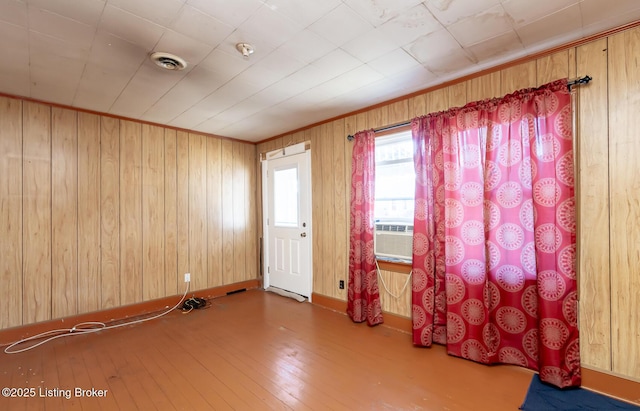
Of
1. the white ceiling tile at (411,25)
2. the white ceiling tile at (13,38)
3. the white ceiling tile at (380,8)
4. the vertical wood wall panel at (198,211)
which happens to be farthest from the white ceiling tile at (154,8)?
the vertical wood wall panel at (198,211)

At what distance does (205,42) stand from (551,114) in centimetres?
253

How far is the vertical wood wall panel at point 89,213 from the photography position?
3203 millimetres

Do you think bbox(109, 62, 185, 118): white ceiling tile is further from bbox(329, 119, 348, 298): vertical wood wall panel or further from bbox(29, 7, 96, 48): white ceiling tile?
bbox(329, 119, 348, 298): vertical wood wall panel

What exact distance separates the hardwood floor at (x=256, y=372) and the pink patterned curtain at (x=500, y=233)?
260 mm

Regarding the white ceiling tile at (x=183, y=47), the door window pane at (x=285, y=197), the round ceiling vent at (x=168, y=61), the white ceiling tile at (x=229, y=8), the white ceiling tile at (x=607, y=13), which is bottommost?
the door window pane at (x=285, y=197)

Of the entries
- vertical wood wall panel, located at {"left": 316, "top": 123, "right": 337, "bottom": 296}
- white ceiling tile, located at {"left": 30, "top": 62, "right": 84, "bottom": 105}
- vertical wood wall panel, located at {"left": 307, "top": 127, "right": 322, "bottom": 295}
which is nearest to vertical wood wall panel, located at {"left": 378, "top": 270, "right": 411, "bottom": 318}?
vertical wood wall panel, located at {"left": 316, "top": 123, "right": 337, "bottom": 296}

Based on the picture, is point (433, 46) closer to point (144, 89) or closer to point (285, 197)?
point (144, 89)

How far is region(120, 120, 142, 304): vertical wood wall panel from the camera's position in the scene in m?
3.50

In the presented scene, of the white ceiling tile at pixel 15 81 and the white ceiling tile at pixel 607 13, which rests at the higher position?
the white ceiling tile at pixel 607 13

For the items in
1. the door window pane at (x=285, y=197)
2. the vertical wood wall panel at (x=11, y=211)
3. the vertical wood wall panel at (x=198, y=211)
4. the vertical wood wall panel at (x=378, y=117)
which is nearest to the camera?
the vertical wood wall panel at (x=11, y=211)

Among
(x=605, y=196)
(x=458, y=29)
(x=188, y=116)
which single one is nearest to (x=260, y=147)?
(x=188, y=116)

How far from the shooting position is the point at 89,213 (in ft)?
10.7

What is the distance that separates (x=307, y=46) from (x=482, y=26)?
117 centimetres

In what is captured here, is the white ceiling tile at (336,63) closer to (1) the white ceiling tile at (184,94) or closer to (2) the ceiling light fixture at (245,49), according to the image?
(2) the ceiling light fixture at (245,49)
